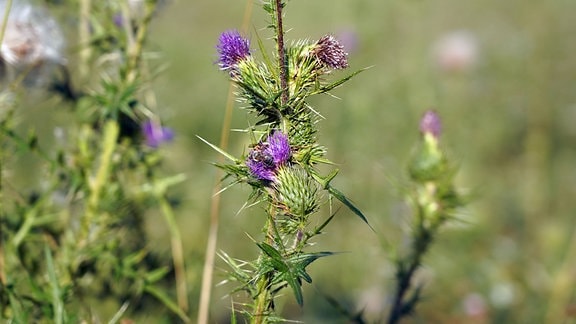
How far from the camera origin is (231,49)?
4.98ft

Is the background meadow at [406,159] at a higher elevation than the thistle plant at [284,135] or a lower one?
lower

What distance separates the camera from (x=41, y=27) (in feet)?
9.30

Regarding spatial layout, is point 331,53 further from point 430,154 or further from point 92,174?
point 92,174

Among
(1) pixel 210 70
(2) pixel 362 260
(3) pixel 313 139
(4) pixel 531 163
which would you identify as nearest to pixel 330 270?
(2) pixel 362 260

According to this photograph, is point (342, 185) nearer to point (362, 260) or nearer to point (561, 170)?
point (362, 260)

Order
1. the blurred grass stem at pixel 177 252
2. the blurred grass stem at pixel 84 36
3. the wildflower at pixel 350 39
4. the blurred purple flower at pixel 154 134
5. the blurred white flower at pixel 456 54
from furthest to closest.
→ 1. the blurred white flower at pixel 456 54
2. the wildflower at pixel 350 39
3. the blurred grass stem at pixel 84 36
4. the blurred purple flower at pixel 154 134
5. the blurred grass stem at pixel 177 252

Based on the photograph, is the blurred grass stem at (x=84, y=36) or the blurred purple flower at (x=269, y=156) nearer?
the blurred purple flower at (x=269, y=156)

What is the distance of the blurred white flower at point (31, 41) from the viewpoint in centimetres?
268

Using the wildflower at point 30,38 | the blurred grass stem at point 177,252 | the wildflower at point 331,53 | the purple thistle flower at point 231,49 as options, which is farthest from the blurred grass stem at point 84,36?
the wildflower at point 331,53

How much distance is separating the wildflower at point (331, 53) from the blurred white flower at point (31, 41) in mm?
1554

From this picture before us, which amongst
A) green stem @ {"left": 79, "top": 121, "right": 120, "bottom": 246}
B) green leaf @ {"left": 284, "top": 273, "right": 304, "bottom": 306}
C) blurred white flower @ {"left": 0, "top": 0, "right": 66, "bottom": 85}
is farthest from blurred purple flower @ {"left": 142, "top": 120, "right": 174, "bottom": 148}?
green leaf @ {"left": 284, "top": 273, "right": 304, "bottom": 306}

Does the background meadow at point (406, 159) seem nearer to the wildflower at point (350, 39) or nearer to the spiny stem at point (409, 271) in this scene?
the wildflower at point (350, 39)

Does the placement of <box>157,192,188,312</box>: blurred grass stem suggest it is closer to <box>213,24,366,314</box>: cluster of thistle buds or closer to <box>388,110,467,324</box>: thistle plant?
<box>388,110,467,324</box>: thistle plant

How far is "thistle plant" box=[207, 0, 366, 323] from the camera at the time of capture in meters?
1.49
